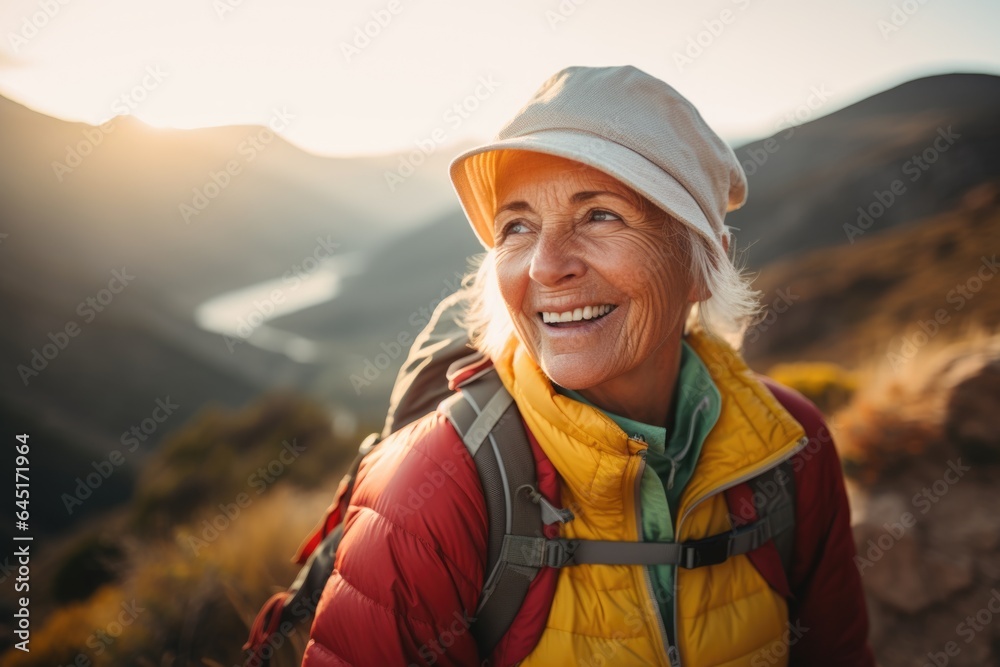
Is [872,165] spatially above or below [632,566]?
below

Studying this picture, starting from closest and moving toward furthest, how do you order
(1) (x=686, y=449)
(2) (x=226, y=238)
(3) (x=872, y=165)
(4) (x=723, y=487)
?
(4) (x=723, y=487) < (1) (x=686, y=449) < (3) (x=872, y=165) < (2) (x=226, y=238)

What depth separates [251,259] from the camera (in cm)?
1316

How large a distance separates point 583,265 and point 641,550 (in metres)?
0.82

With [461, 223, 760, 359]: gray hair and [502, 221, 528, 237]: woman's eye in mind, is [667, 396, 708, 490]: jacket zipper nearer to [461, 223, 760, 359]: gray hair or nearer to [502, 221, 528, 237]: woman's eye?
[461, 223, 760, 359]: gray hair

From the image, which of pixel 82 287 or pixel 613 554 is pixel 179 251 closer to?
pixel 82 287

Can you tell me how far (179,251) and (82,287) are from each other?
317cm

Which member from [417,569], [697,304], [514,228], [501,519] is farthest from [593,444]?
[697,304]

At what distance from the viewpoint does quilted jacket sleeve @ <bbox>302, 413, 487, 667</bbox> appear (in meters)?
1.37

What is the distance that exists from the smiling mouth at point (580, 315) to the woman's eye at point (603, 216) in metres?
0.24

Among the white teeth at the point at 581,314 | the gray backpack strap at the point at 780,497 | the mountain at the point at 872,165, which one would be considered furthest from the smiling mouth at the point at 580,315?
the mountain at the point at 872,165

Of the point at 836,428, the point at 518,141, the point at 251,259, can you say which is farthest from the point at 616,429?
the point at 251,259

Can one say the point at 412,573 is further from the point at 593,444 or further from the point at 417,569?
the point at 593,444

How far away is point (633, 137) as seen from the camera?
56.4 inches

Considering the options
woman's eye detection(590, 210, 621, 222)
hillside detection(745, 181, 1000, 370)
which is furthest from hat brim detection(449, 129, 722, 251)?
hillside detection(745, 181, 1000, 370)
